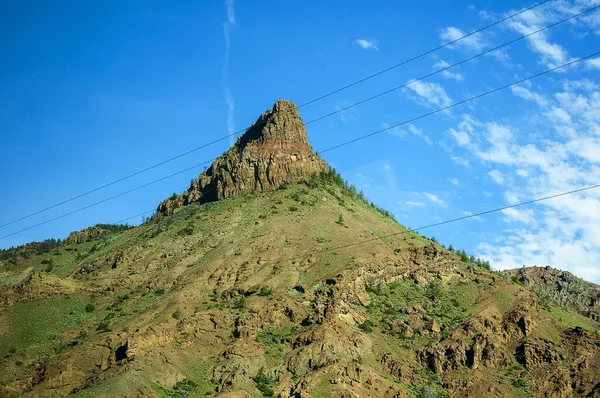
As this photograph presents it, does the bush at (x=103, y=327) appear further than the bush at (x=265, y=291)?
No

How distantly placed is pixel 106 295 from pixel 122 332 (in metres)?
17.5

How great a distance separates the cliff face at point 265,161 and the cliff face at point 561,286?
4125 cm

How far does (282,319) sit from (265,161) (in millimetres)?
42565

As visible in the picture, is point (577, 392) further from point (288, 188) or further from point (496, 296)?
point (288, 188)

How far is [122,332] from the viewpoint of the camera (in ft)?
291

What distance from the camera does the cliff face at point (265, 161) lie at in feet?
421

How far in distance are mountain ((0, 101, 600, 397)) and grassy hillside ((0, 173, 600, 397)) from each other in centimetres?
20

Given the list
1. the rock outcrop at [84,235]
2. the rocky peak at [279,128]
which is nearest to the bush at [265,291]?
the rocky peak at [279,128]

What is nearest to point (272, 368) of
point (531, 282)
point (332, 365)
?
point (332, 365)

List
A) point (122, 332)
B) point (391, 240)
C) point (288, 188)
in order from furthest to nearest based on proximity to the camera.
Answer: point (288, 188) < point (391, 240) < point (122, 332)

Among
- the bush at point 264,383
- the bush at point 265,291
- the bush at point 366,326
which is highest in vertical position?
the bush at point 265,291

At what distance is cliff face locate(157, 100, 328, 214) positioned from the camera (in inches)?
5054

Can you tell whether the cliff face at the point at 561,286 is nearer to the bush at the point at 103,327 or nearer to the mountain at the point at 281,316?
the mountain at the point at 281,316

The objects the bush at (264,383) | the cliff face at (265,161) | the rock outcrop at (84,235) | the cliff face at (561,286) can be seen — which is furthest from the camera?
the rock outcrop at (84,235)
